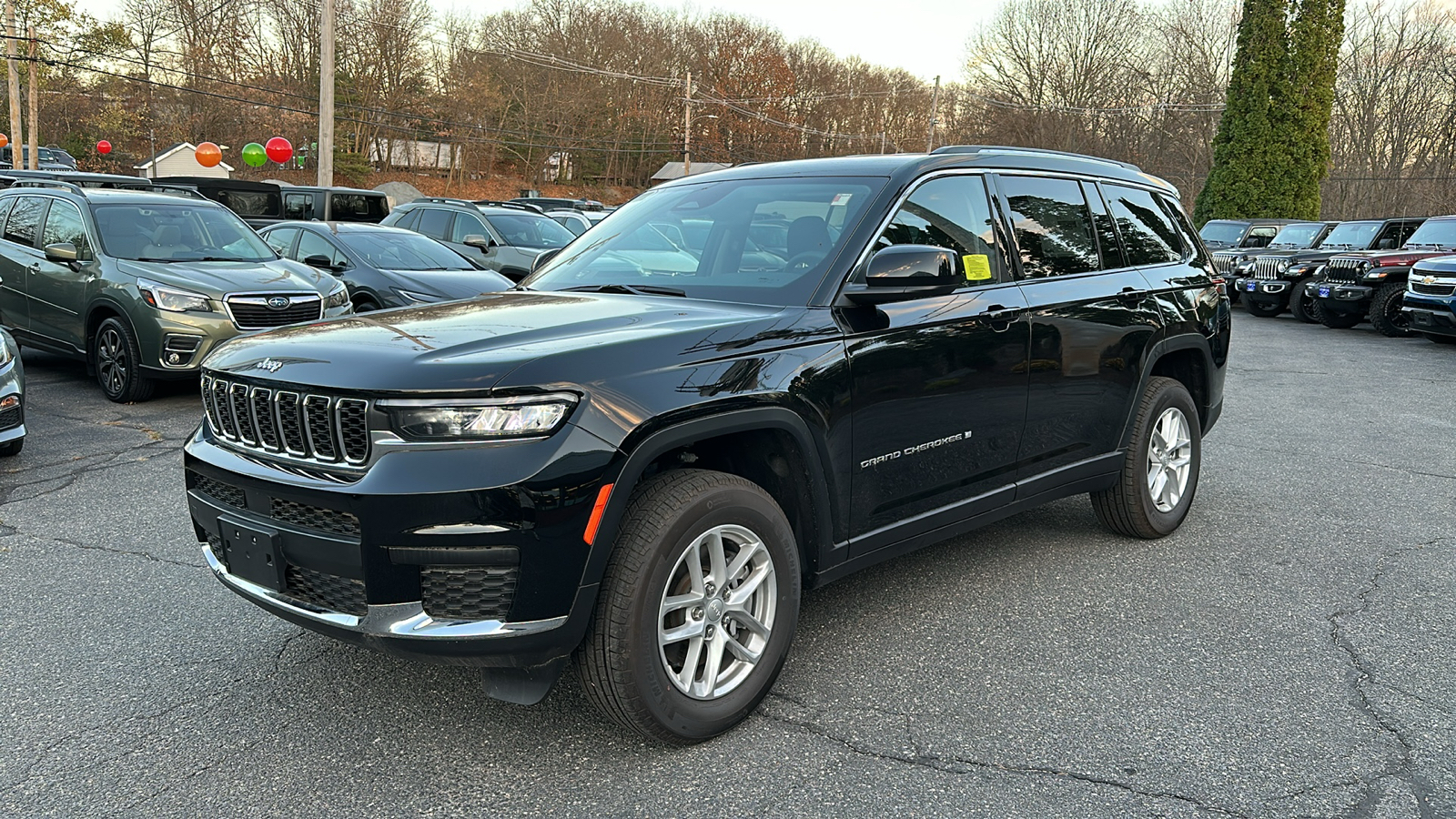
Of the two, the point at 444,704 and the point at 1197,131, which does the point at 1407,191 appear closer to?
the point at 1197,131

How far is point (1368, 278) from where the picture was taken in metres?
16.7

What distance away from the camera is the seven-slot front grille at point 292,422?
2.83m

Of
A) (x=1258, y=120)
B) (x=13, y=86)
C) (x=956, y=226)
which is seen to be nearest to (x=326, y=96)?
(x=13, y=86)

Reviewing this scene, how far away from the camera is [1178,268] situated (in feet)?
17.6

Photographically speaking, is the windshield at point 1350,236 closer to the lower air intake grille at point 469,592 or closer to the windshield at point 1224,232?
the windshield at point 1224,232

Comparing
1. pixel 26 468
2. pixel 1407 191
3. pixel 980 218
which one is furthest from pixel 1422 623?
pixel 1407 191

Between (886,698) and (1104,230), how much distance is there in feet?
8.42

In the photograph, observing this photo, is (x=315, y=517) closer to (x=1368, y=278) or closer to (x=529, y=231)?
(x=529, y=231)

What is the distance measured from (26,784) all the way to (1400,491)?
6883 millimetres

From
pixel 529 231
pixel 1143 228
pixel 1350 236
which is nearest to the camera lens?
pixel 1143 228

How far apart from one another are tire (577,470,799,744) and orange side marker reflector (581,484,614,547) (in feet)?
0.39

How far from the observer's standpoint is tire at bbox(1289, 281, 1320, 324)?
18913 millimetres

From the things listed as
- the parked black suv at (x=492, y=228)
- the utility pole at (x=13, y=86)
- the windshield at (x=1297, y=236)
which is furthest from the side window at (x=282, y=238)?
the utility pole at (x=13, y=86)

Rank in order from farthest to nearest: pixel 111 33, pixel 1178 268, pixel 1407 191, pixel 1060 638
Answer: pixel 111 33
pixel 1407 191
pixel 1178 268
pixel 1060 638
